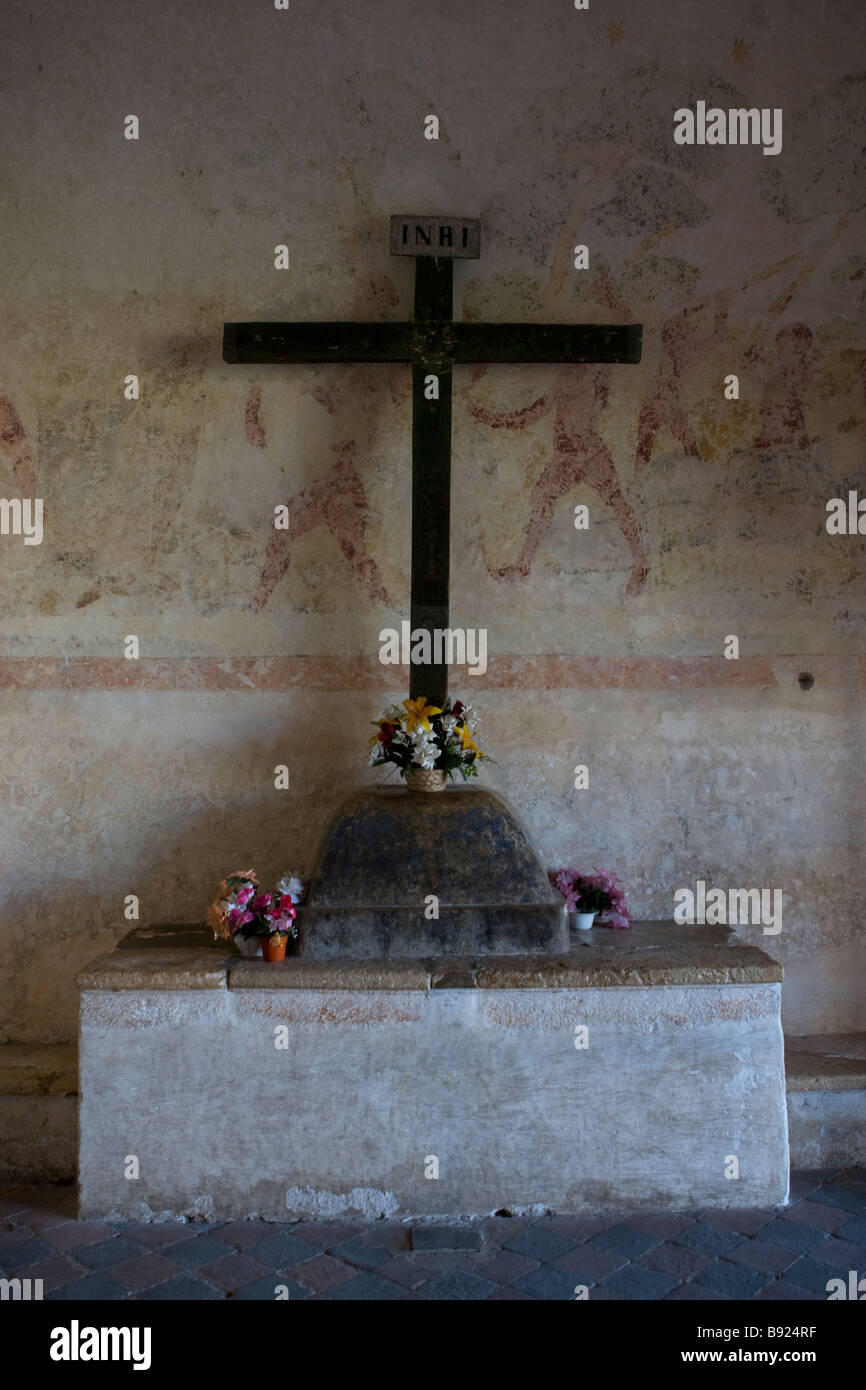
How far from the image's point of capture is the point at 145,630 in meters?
5.02

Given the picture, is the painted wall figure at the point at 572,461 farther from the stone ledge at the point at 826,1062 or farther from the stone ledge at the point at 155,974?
the stone ledge at the point at 155,974

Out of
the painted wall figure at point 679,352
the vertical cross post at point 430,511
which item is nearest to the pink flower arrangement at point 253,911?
the vertical cross post at point 430,511

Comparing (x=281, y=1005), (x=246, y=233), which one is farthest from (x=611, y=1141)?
(x=246, y=233)

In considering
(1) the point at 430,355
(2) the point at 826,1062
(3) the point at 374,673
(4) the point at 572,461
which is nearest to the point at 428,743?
(3) the point at 374,673

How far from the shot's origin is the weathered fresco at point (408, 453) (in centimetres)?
502

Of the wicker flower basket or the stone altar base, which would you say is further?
the wicker flower basket

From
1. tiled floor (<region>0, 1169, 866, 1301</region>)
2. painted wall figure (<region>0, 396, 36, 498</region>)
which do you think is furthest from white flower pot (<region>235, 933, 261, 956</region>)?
painted wall figure (<region>0, 396, 36, 498</region>)

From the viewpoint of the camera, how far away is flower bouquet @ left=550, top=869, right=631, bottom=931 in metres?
4.77

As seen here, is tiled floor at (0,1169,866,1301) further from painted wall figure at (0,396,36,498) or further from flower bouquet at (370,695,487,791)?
painted wall figure at (0,396,36,498)

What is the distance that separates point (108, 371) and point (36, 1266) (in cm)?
347

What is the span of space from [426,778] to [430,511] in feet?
3.55

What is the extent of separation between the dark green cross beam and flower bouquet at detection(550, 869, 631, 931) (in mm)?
951

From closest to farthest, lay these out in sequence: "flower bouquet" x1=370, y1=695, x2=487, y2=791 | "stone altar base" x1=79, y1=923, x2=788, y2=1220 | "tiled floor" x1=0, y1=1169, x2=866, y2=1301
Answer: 1. "tiled floor" x1=0, y1=1169, x2=866, y2=1301
2. "stone altar base" x1=79, y1=923, x2=788, y2=1220
3. "flower bouquet" x1=370, y1=695, x2=487, y2=791

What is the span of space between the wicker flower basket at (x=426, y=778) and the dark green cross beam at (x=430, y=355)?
1.05ft
